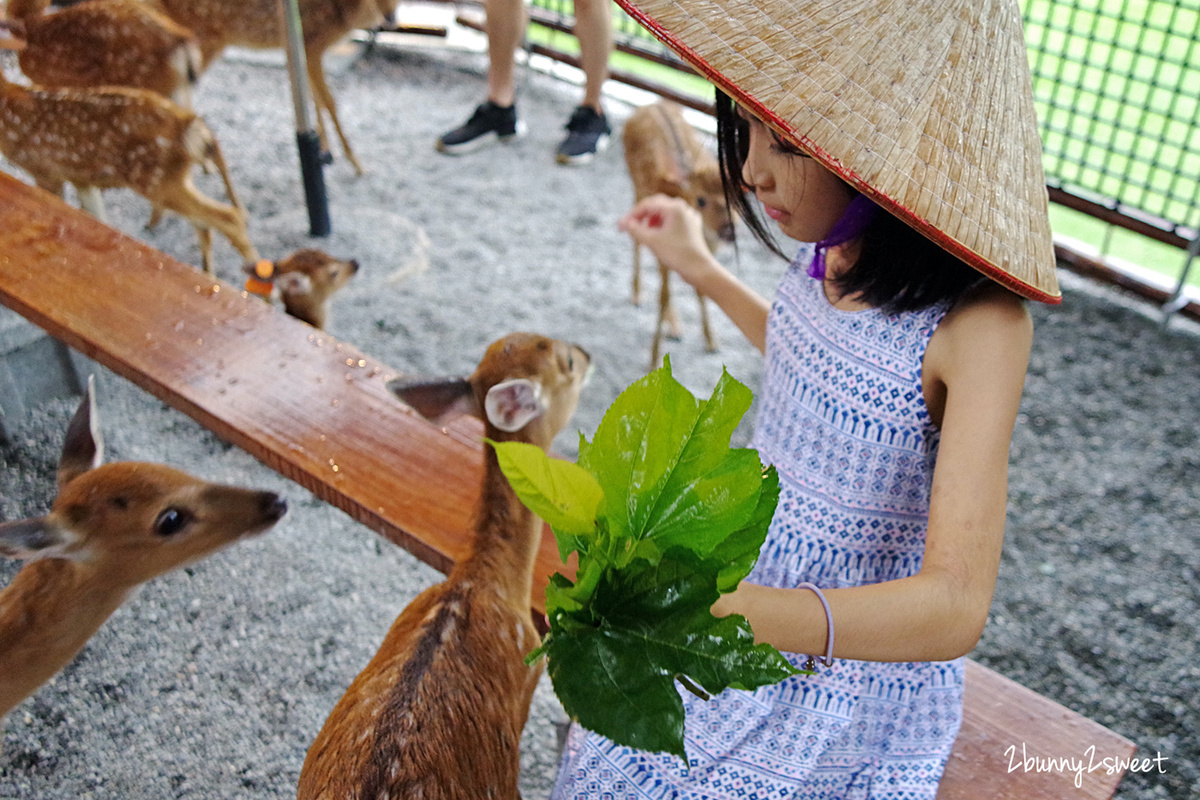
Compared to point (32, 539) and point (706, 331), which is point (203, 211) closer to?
point (706, 331)

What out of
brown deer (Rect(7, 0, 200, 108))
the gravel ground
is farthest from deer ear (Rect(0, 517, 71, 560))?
brown deer (Rect(7, 0, 200, 108))

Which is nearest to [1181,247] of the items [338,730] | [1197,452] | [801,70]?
[1197,452]

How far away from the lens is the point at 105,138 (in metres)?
3.02

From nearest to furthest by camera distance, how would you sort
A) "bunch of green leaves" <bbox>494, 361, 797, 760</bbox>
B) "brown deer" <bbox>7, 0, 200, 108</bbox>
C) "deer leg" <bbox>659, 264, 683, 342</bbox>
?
"bunch of green leaves" <bbox>494, 361, 797, 760</bbox> → "deer leg" <bbox>659, 264, 683, 342</bbox> → "brown deer" <bbox>7, 0, 200, 108</bbox>

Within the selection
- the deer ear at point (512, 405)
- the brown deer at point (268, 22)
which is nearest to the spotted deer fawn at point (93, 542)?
the deer ear at point (512, 405)

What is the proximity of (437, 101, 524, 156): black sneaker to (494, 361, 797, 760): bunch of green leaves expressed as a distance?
390cm

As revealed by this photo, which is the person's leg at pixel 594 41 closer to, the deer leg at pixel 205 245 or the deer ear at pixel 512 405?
the deer leg at pixel 205 245

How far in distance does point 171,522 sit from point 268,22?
3037 millimetres

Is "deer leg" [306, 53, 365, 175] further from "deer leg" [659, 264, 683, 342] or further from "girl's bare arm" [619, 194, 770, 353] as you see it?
"girl's bare arm" [619, 194, 770, 353]

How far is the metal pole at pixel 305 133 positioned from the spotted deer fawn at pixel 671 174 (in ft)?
3.80

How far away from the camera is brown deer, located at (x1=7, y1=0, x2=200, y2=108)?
3.49 metres

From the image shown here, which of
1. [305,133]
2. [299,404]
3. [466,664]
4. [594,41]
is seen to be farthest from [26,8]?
[466,664]

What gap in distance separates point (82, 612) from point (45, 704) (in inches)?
12.2

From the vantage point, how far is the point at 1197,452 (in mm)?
3021
